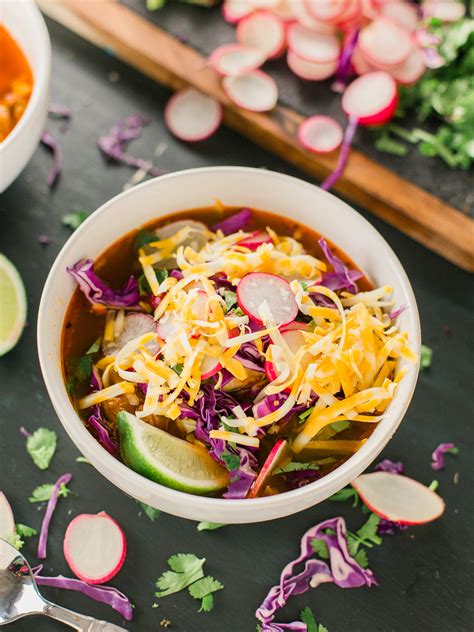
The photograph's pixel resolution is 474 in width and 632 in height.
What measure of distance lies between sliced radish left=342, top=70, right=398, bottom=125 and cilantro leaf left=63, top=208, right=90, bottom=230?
2.70 feet

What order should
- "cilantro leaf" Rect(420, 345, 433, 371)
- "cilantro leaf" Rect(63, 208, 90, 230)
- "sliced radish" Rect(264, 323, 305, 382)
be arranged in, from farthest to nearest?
"cilantro leaf" Rect(63, 208, 90, 230)
"cilantro leaf" Rect(420, 345, 433, 371)
"sliced radish" Rect(264, 323, 305, 382)

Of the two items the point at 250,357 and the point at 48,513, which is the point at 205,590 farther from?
the point at 250,357

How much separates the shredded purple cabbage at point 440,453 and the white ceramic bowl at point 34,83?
4.30ft

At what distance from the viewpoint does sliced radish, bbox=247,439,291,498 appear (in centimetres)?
167

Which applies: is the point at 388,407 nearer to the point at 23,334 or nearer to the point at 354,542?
the point at 354,542

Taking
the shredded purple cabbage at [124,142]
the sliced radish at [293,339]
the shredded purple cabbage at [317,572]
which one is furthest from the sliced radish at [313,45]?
the shredded purple cabbage at [317,572]

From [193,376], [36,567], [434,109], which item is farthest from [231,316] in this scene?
[434,109]

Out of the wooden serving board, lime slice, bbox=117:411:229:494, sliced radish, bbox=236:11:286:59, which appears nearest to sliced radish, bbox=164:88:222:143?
the wooden serving board

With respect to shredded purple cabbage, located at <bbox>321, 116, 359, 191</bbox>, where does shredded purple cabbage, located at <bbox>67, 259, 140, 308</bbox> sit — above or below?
below

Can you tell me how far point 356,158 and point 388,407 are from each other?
2.96ft

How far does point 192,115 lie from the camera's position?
240cm

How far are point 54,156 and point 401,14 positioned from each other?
115 centimetres

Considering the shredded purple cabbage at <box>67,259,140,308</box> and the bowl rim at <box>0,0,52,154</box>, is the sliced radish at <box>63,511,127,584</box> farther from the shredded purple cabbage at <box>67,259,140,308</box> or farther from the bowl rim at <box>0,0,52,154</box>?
the bowl rim at <box>0,0,52,154</box>

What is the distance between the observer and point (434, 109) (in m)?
2.33
